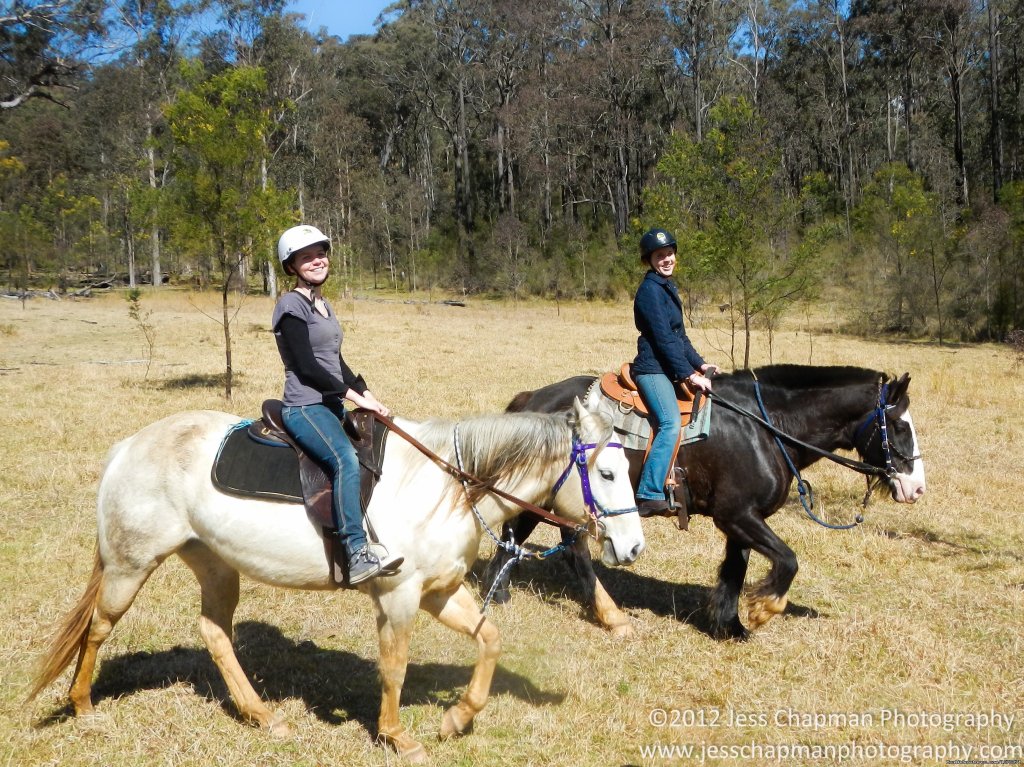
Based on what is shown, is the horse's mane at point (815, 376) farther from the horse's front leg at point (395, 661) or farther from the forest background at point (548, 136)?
the forest background at point (548, 136)

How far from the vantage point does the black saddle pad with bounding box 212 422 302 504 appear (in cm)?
434

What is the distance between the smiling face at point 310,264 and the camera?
4375 millimetres

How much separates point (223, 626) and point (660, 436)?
3299 millimetres

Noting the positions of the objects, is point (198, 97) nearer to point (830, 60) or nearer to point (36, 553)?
point (36, 553)

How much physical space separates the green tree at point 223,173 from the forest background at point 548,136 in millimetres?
15831

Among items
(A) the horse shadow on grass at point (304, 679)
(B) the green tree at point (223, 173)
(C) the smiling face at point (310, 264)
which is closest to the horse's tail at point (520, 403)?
(A) the horse shadow on grass at point (304, 679)

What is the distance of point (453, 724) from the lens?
4.48 meters

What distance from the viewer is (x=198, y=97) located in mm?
Answer: 16188

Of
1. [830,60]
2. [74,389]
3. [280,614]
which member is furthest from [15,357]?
[830,60]

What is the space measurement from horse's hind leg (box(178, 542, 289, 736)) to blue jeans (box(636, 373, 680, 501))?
295 centimetres

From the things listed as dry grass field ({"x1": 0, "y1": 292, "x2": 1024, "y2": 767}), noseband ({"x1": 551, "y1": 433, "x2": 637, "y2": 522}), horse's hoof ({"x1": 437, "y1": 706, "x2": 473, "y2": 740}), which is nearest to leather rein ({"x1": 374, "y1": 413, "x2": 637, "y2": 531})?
noseband ({"x1": 551, "y1": 433, "x2": 637, "y2": 522})

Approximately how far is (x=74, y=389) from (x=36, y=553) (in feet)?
31.5

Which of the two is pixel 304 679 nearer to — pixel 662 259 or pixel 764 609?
pixel 764 609

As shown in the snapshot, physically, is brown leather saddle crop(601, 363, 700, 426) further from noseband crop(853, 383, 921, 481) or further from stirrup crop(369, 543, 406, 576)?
stirrup crop(369, 543, 406, 576)
